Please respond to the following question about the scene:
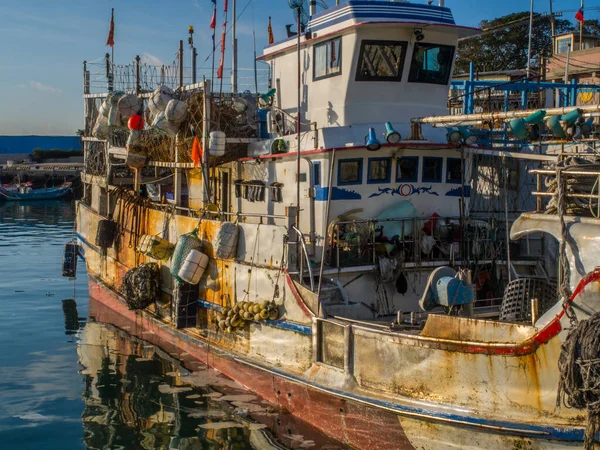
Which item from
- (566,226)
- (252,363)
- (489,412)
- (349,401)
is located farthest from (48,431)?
(566,226)

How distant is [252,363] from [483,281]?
4.15 meters

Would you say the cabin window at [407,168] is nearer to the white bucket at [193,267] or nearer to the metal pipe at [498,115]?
the metal pipe at [498,115]

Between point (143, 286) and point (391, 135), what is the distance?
6.45 metres

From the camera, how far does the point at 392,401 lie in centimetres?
955

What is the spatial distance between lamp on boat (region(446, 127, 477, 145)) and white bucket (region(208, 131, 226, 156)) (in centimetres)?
425

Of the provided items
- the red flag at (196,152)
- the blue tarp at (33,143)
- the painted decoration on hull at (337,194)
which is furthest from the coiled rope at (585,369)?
the blue tarp at (33,143)

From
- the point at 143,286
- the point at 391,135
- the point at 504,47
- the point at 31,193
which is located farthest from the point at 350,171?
the point at 31,193

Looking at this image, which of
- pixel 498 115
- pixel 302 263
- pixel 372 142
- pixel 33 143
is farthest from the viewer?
pixel 33 143

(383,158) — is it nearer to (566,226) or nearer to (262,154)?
(262,154)

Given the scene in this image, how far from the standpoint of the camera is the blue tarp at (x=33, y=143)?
293 ft

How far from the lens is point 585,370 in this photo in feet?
25.0

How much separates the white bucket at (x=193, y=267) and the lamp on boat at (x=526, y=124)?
592cm

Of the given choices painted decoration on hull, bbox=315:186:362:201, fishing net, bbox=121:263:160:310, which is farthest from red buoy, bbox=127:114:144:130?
painted decoration on hull, bbox=315:186:362:201

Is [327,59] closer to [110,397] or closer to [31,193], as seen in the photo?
[110,397]
